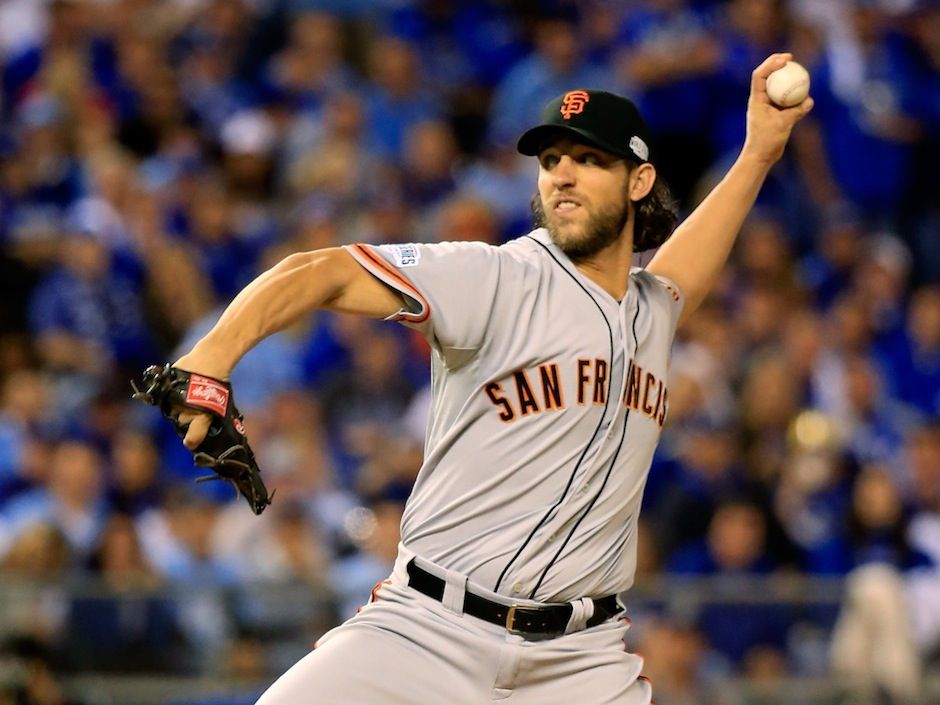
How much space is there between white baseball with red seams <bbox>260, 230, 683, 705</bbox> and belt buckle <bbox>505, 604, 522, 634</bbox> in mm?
15

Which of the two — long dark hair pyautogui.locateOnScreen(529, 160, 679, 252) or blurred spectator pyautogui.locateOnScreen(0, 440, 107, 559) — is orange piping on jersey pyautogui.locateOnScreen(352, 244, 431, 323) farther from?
blurred spectator pyautogui.locateOnScreen(0, 440, 107, 559)

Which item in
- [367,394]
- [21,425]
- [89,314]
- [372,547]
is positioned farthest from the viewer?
[89,314]

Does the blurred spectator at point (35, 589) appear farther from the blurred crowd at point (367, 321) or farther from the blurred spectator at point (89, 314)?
the blurred spectator at point (89, 314)

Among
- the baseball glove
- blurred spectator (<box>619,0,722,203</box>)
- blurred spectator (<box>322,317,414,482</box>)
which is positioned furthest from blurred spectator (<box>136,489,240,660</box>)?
blurred spectator (<box>619,0,722,203</box>)

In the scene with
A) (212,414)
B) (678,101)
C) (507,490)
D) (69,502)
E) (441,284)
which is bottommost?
(69,502)

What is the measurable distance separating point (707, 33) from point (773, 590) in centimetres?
490

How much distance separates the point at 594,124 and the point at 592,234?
0.93 feet

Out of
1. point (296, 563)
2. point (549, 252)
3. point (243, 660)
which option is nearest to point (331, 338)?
point (296, 563)

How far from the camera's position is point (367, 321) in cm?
916

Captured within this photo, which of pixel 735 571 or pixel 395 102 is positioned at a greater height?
pixel 395 102

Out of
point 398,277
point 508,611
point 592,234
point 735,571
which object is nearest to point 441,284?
point 398,277

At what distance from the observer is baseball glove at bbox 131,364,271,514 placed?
3475 millimetres

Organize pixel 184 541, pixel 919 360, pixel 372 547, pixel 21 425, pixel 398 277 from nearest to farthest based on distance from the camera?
pixel 398 277 → pixel 372 547 → pixel 184 541 → pixel 21 425 → pixel 919 360

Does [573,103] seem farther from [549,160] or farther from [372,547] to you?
[372,547]
